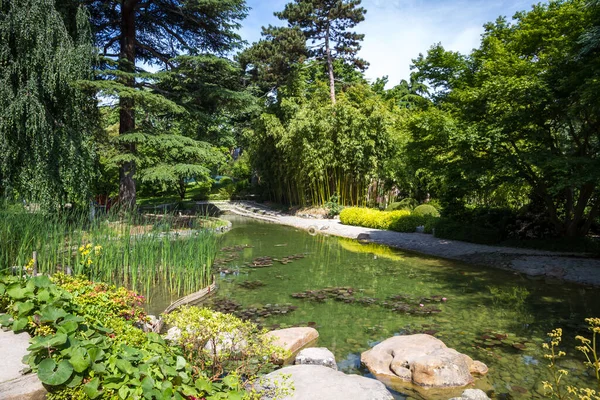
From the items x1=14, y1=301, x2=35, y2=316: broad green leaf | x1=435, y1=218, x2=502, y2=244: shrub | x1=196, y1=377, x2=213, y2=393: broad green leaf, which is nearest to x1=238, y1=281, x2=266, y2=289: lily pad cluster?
x1=14, y1=301, x2=35, y2=316: broad green leaf

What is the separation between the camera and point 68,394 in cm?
198

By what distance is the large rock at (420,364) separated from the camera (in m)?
3.54

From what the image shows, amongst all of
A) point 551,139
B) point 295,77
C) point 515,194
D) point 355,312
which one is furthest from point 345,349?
point 295,77

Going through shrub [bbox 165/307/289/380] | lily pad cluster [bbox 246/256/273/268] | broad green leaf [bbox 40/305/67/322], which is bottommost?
lily pad cluster [bbox 246/256/273/268]

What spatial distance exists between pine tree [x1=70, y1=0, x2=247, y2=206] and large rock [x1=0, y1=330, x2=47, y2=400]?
963cm

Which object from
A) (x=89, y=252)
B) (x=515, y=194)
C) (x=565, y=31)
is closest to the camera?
(x=89, y=252)

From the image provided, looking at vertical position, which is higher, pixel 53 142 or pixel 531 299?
pixel 53 142

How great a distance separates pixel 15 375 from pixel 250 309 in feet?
11.9

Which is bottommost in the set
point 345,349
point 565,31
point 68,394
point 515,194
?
point 345,349

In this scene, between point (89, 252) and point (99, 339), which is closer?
point (99, 339)

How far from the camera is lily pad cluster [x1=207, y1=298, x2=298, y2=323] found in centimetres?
538

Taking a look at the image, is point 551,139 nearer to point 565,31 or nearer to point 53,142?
Result: point 565,31

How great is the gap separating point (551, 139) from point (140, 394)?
33.0 feet

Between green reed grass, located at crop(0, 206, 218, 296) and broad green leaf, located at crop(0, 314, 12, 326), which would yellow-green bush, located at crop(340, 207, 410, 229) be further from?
broad green leaf, located at crop(0, 314, 12, 326)
